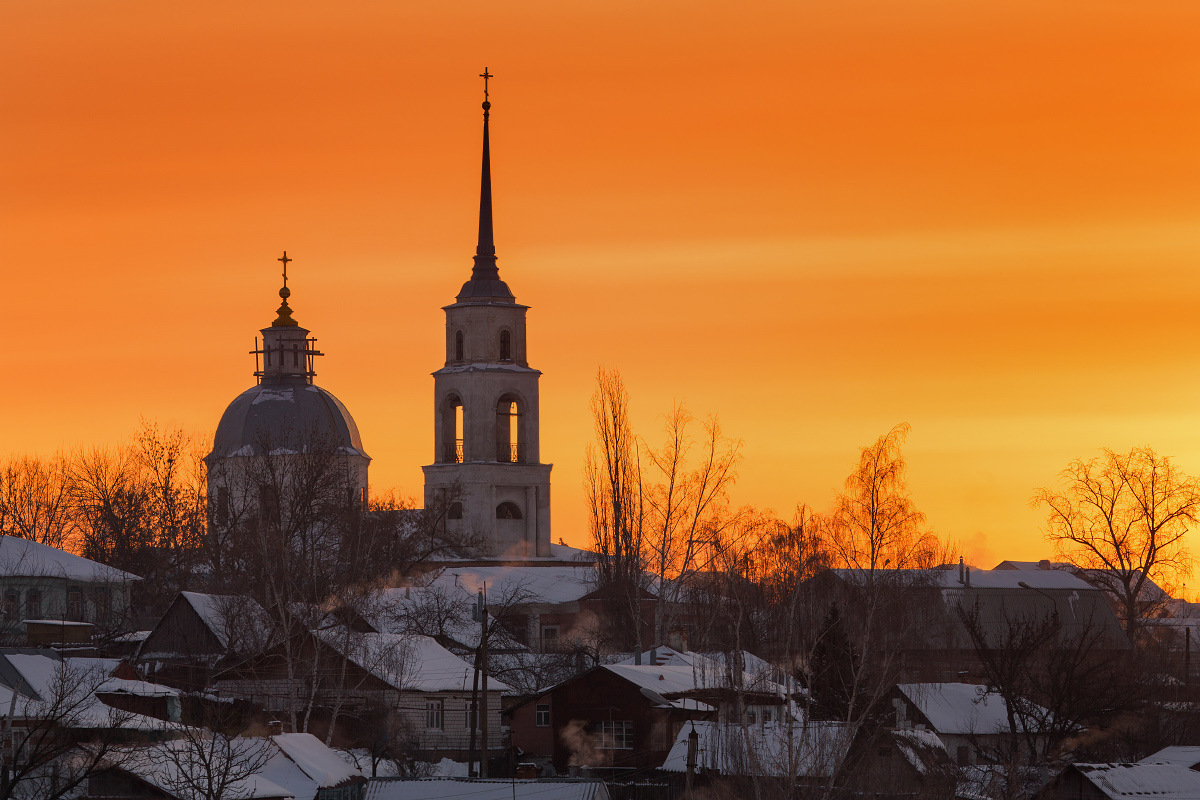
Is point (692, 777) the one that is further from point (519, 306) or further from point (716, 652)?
point (519, 306)

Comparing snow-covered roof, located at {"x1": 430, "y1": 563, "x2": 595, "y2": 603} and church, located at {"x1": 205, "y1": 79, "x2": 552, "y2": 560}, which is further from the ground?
church, located at {"x1": 205, "y1": 79, "x2": 552, "y2": 560}

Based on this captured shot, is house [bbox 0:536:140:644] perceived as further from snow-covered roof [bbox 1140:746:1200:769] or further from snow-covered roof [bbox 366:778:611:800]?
snow-covered roof [bbox 1140:746:1200:769]

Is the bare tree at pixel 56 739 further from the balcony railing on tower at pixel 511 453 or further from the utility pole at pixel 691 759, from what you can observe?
the balcony railing on tower at pixel 511 453

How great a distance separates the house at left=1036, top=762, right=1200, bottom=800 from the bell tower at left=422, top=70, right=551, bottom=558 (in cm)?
4009

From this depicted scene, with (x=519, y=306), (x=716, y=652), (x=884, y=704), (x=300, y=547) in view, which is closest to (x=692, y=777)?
(x=884, y=704)

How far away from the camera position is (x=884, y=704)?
50.7m

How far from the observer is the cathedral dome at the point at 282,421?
87188 mm

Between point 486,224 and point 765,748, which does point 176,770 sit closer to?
point 765,748

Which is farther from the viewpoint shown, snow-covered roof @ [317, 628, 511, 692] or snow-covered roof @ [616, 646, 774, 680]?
snow-covered roof @ [616, 646, 774, 680]

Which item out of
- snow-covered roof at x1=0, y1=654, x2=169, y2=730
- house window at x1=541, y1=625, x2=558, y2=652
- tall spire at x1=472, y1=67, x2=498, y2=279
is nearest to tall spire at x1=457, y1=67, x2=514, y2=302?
tall spire at x1=472, y1=67, x2=498, y2=279

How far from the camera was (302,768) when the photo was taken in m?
43.0

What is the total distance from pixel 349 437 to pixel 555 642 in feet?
69.2

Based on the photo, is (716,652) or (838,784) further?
(716,652)

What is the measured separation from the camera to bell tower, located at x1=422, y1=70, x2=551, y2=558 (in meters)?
82.7
